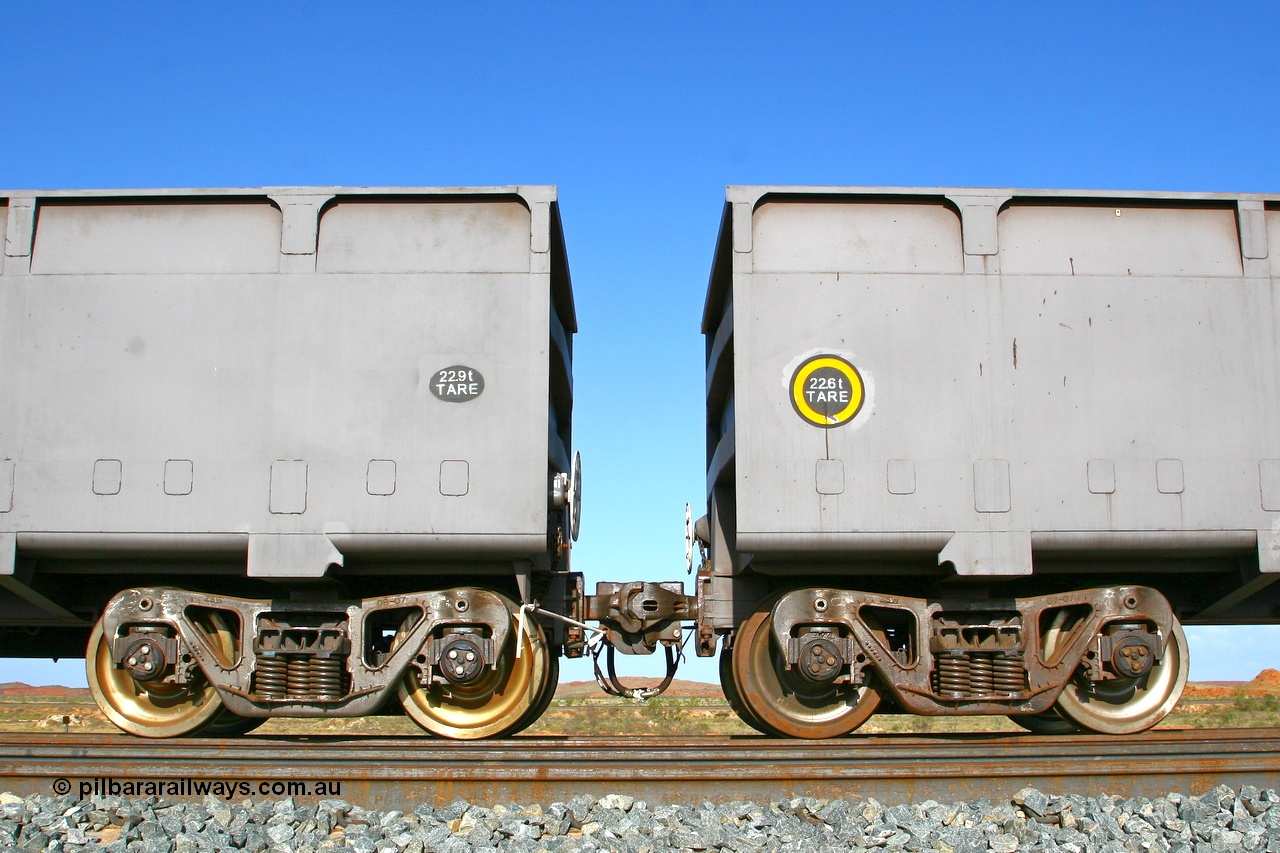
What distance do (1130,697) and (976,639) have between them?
1.28 meters

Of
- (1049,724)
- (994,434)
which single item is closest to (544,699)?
(994,434)

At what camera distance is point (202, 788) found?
6375 millimetres

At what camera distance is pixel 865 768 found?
639 cm

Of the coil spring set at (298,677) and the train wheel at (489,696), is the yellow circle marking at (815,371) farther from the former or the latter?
the coil spring set at (298,677)

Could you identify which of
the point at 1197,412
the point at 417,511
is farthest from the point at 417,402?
the point at 1197,412

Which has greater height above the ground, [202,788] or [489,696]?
[489,696]

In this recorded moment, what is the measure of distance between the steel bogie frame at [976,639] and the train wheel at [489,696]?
172 cm

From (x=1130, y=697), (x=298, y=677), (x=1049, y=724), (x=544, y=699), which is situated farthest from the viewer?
(x=1049, y=724)

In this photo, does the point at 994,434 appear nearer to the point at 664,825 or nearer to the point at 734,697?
the point at 734,697

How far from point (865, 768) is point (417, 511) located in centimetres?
325

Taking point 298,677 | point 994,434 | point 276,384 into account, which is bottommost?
point 298,677

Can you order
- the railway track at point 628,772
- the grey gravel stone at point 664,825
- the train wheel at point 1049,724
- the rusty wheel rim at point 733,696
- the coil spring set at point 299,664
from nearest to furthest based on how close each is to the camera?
the grey gravel stone at point 664,825, the railway track at point 628,772, the coil spring set at point 299,664, the rusty wheel rim at point 733,696, the train wheel at point 1049,724

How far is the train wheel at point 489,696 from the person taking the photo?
25.3 ft

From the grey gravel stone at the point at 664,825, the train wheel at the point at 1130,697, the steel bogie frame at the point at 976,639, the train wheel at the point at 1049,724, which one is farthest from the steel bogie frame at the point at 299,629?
the train wheel at the point at 1049,724
